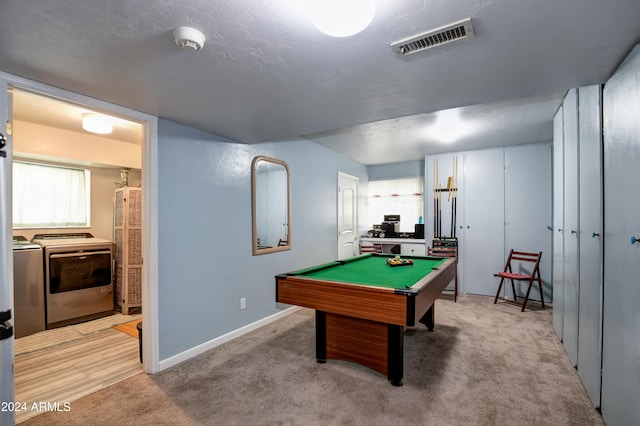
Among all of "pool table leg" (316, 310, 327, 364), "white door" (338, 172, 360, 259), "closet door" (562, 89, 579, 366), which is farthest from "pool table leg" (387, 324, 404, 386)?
"white door" (338, 172, 360, 259)

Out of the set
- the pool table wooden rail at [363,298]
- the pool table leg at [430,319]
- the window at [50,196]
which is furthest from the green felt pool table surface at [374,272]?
the window at [50,196]

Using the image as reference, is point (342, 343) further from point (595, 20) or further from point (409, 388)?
point (595, 20)

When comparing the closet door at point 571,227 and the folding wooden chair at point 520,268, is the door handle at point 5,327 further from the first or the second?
the folding wooden chair at point 520,268

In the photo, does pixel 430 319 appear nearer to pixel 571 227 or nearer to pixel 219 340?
pixel 571 227

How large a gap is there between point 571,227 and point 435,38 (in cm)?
221

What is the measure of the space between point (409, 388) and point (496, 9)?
93.5 inches

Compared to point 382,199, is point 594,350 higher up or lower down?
lower down

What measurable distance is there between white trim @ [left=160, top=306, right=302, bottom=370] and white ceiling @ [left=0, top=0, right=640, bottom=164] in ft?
6.98

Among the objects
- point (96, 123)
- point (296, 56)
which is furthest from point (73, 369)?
point (296, 56)

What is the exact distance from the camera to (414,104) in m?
2.26

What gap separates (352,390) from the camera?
2215mm

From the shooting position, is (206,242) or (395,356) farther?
(206,242)

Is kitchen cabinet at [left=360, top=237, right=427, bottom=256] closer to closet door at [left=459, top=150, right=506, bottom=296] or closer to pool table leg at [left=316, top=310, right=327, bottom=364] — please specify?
closet door at [left=459, top=150, right=506, bottom=296]

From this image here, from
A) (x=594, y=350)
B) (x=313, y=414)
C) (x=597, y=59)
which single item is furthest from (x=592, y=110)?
(x=313, y=414)
